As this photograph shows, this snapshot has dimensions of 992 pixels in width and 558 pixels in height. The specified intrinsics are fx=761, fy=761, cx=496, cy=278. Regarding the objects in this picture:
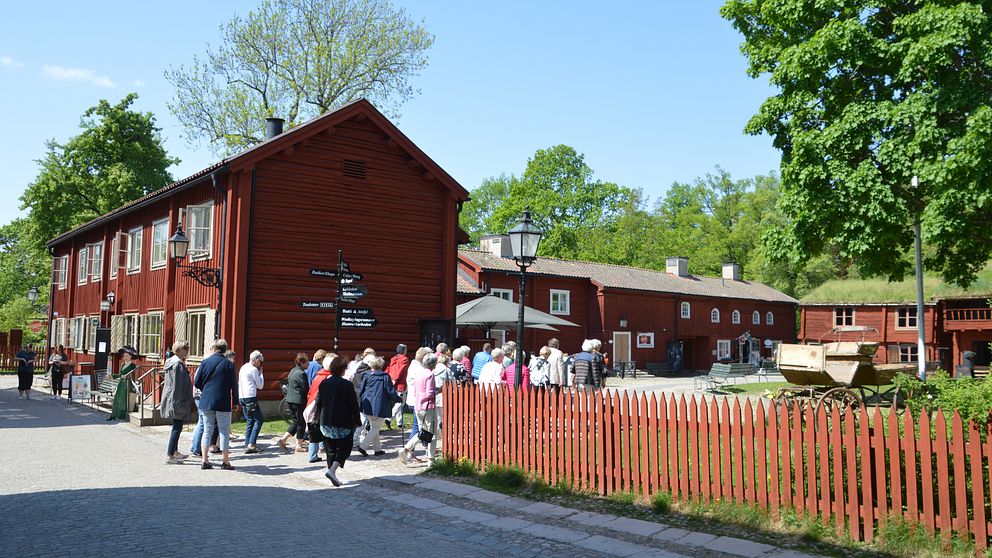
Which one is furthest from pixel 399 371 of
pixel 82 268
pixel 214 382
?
pixel 82 268

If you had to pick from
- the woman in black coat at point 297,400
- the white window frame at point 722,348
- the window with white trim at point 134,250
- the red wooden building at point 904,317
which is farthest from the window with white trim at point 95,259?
the white window frame at point 722,348

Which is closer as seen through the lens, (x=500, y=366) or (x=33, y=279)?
(x=500, y=366)

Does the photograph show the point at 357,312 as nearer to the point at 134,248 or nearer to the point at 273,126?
the point at 273,126

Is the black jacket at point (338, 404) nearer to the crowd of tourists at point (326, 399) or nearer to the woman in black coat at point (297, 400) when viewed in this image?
the crowd of tourists at point (326, 399)

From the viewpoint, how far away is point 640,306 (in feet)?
134

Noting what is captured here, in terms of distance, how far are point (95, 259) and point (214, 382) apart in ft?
64.4

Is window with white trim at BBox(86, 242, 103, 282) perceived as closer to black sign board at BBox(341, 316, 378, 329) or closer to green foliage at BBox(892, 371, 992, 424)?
black sign board at BBox(341, 316, 378, 329)

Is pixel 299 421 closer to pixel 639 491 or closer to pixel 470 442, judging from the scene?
pixel 470 442

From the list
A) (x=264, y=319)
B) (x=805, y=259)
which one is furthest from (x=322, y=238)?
(x=805, y=259)

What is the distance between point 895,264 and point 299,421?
576 inches

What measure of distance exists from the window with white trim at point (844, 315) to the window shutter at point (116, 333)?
37.1 m

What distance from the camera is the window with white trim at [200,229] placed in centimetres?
1825

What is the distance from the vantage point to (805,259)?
61.2 feet

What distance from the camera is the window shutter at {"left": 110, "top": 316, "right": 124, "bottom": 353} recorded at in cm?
2375
